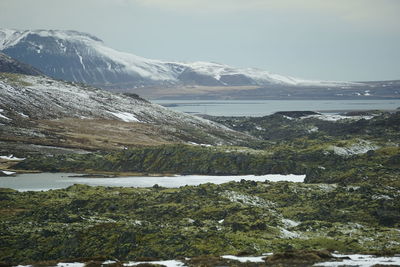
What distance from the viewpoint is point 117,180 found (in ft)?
357

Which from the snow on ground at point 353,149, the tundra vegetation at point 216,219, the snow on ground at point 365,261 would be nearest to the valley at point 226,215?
the tundra vegetation at point 216,219

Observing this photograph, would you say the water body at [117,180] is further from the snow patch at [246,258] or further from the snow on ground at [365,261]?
the snow on ground at [365,261]

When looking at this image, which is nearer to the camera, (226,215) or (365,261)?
(365,261)

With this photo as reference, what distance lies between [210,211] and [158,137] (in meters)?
135

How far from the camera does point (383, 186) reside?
7038 centimetres

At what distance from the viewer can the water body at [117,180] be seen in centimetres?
9931

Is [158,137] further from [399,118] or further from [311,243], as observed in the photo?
[311,243]

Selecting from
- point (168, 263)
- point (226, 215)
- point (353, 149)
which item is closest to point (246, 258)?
point (168, 263)

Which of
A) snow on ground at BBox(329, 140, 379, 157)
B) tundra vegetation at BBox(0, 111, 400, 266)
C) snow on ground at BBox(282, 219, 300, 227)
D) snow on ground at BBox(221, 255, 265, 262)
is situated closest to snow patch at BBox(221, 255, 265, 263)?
snow on ground at BBox(221, 255, 265, 262)

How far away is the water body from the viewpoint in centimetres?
9931

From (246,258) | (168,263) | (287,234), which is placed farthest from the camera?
(287,234)

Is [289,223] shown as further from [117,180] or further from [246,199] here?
[117,180]

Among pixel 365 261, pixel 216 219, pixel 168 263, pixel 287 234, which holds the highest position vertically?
pixel 365 261

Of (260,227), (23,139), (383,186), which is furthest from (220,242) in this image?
(23,139)
